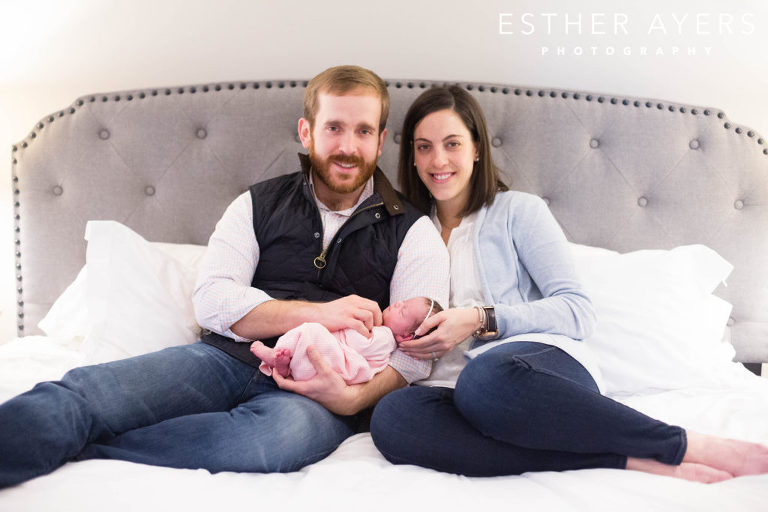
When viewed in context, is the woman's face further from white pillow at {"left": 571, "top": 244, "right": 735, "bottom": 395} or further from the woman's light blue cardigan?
white pillow at {"left": 571, "top": 244, "right": 735, "bottom": 395}

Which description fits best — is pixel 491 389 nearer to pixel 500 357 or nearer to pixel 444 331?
pixel 500 357

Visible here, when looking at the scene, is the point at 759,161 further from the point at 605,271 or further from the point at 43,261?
the point at 43,261

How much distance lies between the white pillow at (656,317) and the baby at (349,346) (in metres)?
0.52

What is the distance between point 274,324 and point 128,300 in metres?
0.46

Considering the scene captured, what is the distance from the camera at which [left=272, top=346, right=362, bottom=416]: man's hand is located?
118 cm

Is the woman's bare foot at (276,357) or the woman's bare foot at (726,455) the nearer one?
the woman's bare foot at (726,455)

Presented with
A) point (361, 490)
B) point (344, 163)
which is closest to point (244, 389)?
point (361, 490)

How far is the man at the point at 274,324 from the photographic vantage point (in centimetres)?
99

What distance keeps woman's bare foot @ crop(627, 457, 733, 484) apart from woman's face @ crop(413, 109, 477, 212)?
82 centimetres

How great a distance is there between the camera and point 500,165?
1.94 metres

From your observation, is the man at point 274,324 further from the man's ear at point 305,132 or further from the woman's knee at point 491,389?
the woman's knee at point 491,389

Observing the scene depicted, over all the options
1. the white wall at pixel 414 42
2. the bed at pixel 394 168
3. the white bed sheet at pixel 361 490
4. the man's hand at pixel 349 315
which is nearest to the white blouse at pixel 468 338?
the man's hand at pixel 349 315

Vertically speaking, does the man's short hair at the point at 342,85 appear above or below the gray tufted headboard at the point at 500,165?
above

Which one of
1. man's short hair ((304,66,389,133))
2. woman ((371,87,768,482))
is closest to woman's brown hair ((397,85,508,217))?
woman ((371,87,768,482))
